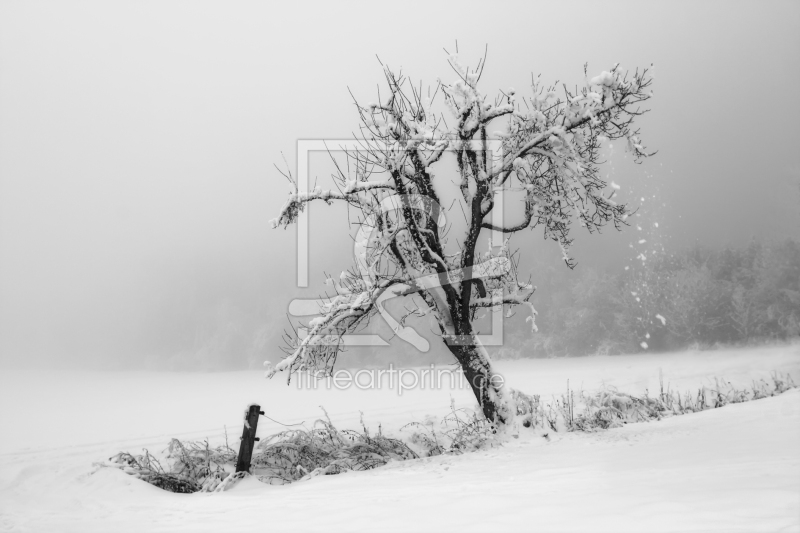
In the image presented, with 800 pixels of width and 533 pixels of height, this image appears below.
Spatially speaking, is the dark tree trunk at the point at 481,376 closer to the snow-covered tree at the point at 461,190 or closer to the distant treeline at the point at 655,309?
the snow-covered tree at the point at 461,190

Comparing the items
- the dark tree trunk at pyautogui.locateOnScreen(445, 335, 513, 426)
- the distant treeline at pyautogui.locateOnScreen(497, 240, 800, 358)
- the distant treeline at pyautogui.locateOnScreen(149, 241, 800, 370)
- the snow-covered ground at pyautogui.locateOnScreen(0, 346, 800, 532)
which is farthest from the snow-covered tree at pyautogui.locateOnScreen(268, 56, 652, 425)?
the distant treeline at pyautogui.locateOnScreen(149, 241, 800, 370)

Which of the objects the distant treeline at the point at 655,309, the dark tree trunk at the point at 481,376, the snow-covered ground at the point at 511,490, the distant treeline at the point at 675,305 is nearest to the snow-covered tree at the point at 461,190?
the dark tree trunk at the point at 481,376

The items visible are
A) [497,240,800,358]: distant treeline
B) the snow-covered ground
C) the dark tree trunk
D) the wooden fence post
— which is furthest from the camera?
[497,240,800,358]: distant treeline

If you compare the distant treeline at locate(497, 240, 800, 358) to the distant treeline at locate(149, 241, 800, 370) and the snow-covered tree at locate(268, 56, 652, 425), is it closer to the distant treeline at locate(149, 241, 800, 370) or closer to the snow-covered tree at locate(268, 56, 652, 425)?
the distant treeline at locate(149, 241, 800, 370)

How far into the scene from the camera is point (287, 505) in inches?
184

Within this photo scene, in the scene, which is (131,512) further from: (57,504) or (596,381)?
(596,381)

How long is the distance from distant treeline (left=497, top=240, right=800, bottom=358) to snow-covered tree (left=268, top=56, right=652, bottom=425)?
18.2m

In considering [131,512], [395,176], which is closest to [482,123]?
[395,176]

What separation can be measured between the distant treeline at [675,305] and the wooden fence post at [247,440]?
21.6m

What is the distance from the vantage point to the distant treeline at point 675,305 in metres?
25.4

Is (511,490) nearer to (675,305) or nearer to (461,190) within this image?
(461,190)

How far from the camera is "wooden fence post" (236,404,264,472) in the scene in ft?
24.0

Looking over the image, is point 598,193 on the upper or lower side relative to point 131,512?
upper

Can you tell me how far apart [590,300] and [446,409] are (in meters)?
22.7
